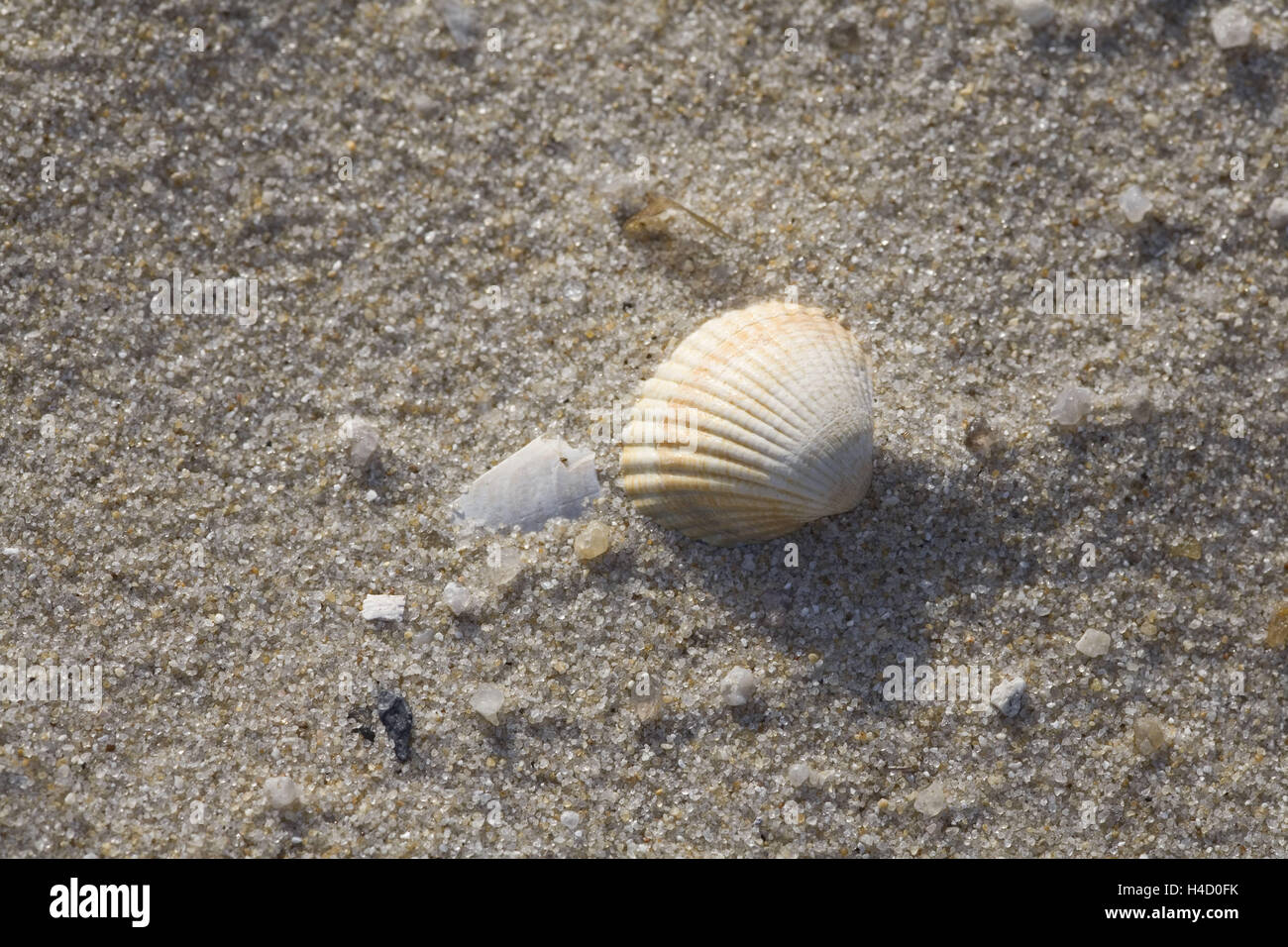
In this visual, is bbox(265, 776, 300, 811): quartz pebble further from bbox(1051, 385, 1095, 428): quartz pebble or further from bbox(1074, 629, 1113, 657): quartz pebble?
bbox(1051, 385, 1095, 428): quartz pebble

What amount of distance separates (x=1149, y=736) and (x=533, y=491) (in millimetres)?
1745

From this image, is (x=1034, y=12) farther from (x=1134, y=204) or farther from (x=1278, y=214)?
(x=1278, y=214)

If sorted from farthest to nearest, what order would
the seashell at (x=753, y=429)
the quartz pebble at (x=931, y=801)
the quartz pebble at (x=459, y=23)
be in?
the quartz pebble at (x=459, y=23) < the quartz pebble at (x=931, y=801) < the seashell at (x=753, y=429)

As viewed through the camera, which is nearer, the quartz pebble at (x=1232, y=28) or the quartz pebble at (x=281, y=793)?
the quartz pebble at (x=281, y=793)

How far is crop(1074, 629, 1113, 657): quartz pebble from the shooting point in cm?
283

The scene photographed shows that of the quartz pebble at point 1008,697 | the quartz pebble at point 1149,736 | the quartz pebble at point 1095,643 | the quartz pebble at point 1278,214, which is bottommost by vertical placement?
the quartz pebble at point 1149,736

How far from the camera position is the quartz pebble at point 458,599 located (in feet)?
9.34

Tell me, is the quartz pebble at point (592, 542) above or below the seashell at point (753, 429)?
below

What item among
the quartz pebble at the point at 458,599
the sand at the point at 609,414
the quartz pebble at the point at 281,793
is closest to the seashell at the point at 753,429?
the sand at the point at 609,414

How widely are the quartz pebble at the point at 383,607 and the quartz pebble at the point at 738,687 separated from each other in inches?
34.5

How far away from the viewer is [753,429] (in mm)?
2732

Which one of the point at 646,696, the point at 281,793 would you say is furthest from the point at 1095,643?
the point at 281,793

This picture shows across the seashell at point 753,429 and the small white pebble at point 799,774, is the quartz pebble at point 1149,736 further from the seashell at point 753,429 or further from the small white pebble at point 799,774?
the seashell at point 753,429
